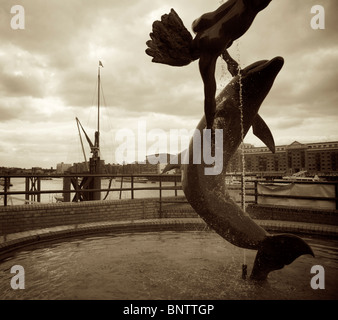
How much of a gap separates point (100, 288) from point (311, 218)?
7.27 metres

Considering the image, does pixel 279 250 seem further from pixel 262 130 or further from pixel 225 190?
pixel 262 130

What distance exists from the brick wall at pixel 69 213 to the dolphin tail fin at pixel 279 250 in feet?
21.4

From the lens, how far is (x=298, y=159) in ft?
522

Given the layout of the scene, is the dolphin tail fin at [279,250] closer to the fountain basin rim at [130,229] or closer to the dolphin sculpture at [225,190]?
the dolphin sculpture at [225,190]

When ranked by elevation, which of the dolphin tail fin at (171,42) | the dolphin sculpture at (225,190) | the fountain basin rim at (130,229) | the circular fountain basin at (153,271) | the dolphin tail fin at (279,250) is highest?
the dolphin tail fin at (171,42)

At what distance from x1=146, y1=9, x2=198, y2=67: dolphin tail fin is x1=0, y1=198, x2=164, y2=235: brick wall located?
6.82 metres

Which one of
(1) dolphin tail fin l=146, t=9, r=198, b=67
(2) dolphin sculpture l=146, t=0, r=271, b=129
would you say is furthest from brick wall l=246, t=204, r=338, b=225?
(1) dolphin tail fin l=146, t=9, r=198, b=67

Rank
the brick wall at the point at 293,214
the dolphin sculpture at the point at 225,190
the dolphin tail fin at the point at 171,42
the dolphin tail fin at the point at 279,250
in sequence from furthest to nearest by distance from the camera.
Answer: the brick wall at the point at 293,214 → the dolphin sculpture at the point at 225,190 → the dolphin tail fin at the point at 279,250 → the dolphin tail fin at the point at 171,42

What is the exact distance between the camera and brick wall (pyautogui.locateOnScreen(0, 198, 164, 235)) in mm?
8116

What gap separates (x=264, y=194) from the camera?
1040cm

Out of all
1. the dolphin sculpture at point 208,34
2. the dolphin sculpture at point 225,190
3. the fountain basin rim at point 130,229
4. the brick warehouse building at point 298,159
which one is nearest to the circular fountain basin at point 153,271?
the fountain basin rim at point 130,229

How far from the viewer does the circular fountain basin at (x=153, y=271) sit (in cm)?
391

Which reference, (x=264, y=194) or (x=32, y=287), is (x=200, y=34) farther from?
(x=264, y=194)

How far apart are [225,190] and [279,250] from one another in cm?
112
